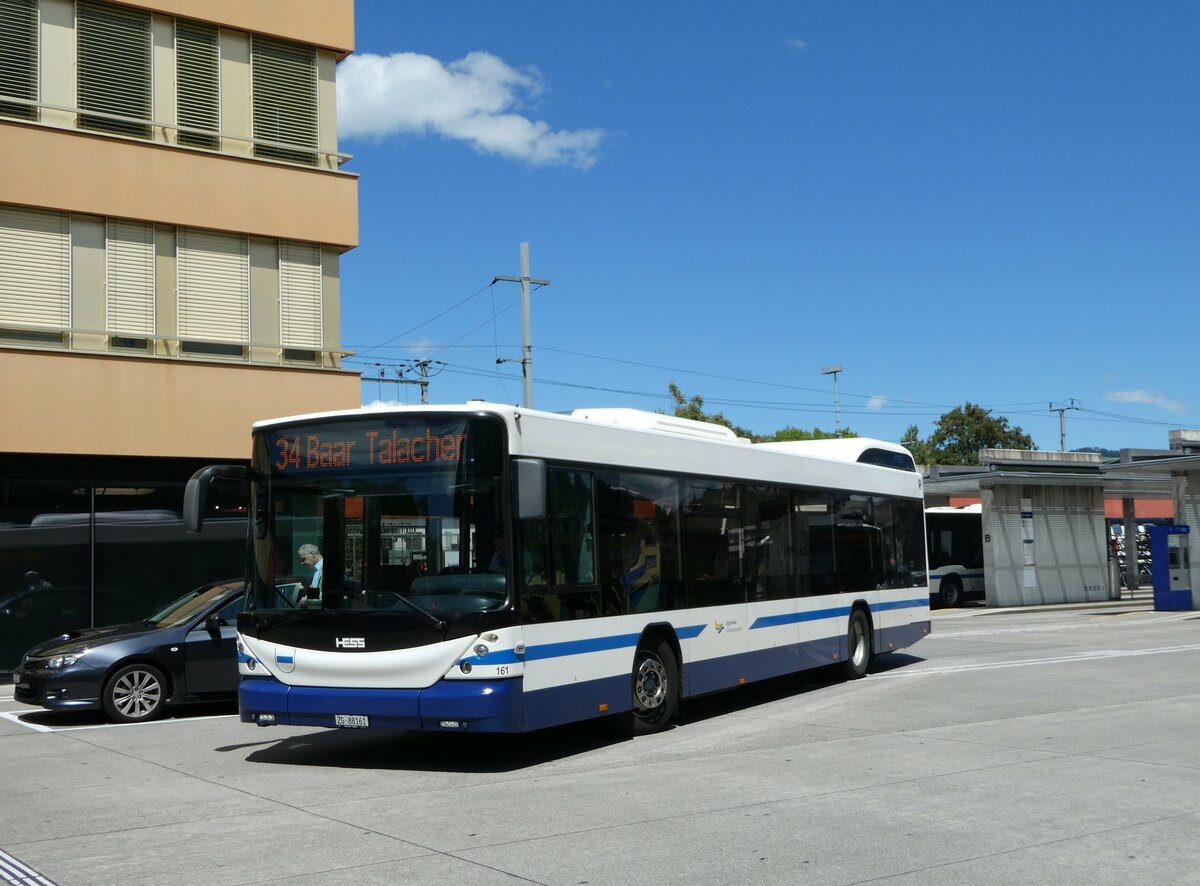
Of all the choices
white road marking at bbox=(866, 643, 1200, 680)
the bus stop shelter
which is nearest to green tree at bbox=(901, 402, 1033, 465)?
the bus stop shelter

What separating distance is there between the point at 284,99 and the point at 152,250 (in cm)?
385

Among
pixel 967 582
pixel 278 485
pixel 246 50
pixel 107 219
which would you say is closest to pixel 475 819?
Result: pixel 278 485

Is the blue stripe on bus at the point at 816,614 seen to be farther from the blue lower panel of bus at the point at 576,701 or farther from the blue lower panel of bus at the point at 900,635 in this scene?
the blue lower panel of bus at the point at 576,701

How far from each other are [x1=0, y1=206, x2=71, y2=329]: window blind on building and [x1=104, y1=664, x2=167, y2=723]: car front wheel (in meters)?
8.59

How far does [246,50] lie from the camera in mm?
22938

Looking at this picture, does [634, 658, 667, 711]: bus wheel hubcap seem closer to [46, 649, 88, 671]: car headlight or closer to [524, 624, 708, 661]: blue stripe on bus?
[524, 624, 708, 661]: blue stripe on bus

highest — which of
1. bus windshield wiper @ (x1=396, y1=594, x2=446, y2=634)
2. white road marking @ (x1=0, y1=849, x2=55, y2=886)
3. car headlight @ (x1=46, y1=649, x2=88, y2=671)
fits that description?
bus windshield wiper @ (x1=396, y1=594, x2=446, y2=634)

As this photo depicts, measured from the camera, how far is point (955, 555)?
3869 centimetres

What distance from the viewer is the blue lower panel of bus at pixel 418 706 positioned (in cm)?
985

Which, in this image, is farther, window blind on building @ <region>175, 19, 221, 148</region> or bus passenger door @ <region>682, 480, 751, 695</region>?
window blind on building @ <region>175, 19, 221, 148</region>

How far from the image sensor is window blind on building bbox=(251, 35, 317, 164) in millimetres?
23062

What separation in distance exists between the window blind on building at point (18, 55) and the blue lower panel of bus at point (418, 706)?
14.1m

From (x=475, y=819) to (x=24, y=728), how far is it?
787 centimetres

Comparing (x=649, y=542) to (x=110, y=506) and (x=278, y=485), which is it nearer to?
(x=278, y=485)
